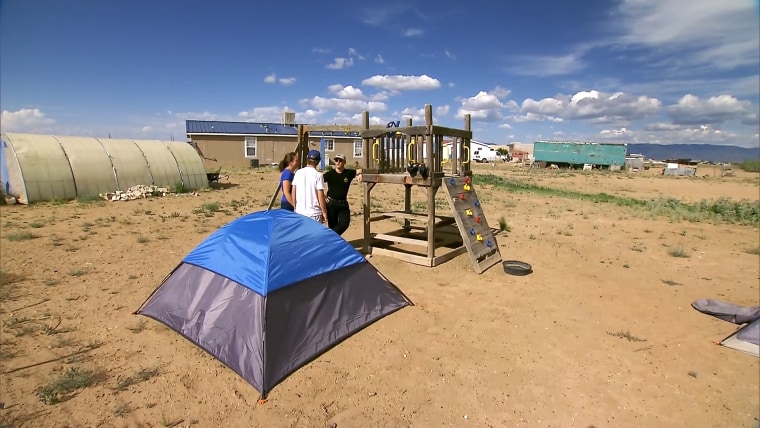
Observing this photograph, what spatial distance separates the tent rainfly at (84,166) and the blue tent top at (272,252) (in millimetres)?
13249

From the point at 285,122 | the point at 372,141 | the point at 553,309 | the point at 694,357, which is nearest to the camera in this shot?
the point at 694,357

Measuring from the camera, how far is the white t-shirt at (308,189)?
626 cm

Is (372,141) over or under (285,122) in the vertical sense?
under

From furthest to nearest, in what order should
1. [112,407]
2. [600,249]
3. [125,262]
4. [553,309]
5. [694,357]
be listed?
[600,249]
[125,262]
[553,309]
[694,357]
[112,407]

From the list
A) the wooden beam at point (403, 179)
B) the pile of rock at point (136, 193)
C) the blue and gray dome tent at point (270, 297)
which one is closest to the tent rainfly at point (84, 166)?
the pile of rock at point (136, 193)

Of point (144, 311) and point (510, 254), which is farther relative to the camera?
point (510, 254)

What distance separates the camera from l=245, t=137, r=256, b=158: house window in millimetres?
35562

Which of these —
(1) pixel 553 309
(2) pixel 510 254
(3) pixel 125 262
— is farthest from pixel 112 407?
(2) pixel 510 254

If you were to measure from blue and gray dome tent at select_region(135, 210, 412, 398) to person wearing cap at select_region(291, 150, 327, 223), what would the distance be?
3.48 feet

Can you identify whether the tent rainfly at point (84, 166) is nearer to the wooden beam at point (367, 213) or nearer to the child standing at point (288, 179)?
the child standing at point (288, 179)

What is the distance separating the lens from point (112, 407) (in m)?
3.56

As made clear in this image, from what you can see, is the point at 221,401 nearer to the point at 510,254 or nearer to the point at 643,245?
the point at 510,254

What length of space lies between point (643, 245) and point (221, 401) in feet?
33.8

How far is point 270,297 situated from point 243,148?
33902 millimetres
